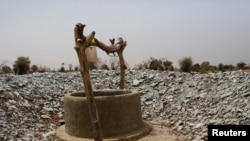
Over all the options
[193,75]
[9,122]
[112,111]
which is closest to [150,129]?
[112,111]

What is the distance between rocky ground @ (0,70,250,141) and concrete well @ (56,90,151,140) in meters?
0.67

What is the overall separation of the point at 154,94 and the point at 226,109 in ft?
9.10

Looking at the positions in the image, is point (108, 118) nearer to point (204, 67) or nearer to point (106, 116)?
point (106, 116)

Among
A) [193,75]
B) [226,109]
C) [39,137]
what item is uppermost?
[193,75]

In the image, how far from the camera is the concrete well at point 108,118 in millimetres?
6379

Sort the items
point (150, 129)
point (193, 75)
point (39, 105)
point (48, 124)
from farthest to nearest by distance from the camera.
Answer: point (193, 75) → point (39, 105) → point (48, 124) → point (150, 129)

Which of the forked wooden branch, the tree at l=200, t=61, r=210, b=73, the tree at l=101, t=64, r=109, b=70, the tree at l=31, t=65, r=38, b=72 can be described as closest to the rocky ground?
the forked wooden branch

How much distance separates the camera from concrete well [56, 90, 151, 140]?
6.38 meters

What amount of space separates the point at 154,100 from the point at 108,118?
10.3 feet

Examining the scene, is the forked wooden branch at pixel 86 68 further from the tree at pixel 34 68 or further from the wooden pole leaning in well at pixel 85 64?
the tree at pixel 34 68

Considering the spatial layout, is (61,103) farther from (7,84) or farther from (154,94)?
(154,94)

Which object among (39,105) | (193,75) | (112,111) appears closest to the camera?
(112,111)

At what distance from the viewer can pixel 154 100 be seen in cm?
929

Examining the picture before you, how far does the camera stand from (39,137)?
22.1ft
